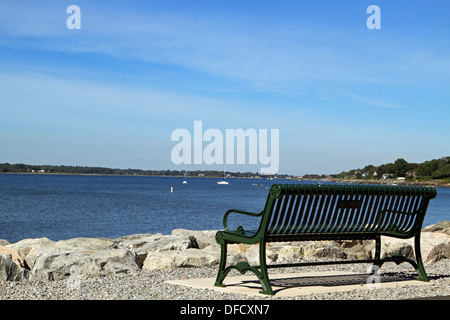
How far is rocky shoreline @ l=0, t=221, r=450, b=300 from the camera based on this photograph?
752 centimetres

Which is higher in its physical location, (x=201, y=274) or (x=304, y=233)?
(x=304, y=233)

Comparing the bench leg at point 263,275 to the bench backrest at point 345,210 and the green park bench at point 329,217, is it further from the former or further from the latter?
the bench backrest at point 345,210

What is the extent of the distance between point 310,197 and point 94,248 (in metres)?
7.05

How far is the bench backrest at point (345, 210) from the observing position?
292 inches

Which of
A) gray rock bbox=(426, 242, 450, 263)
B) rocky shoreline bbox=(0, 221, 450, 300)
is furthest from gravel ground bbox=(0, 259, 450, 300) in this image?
gray rock bbox=(426, 242, 450, 263)

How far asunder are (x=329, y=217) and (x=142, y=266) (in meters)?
3.86

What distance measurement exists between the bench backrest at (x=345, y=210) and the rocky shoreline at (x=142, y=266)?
3.29 feet

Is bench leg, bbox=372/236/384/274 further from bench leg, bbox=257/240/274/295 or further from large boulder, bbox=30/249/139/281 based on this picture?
large boulder, bbox=30/249/139/281

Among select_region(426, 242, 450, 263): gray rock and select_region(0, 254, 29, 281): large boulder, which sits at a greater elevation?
select_region(0, 254, 29, 281): large boulder

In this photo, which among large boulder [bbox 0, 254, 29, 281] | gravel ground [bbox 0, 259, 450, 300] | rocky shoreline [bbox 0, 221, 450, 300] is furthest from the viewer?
large boulder [bbox 0, 254, 29, 281]

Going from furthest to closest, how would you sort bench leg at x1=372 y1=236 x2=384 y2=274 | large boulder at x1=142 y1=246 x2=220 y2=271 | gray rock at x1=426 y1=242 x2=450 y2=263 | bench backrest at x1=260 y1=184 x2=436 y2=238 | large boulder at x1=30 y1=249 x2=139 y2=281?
gray rock at x1=426 y1=242 x2=450 y2=263, large boulder at x1=142 y1=246 x2=220 y2=271, large boulder at x1=30 y1=249 x2=139 y2=281, bench leg at x1=372 y1=236 x2=384 y2=274, bench backrest at x1=260 y1=184 x2=436 y2=238
